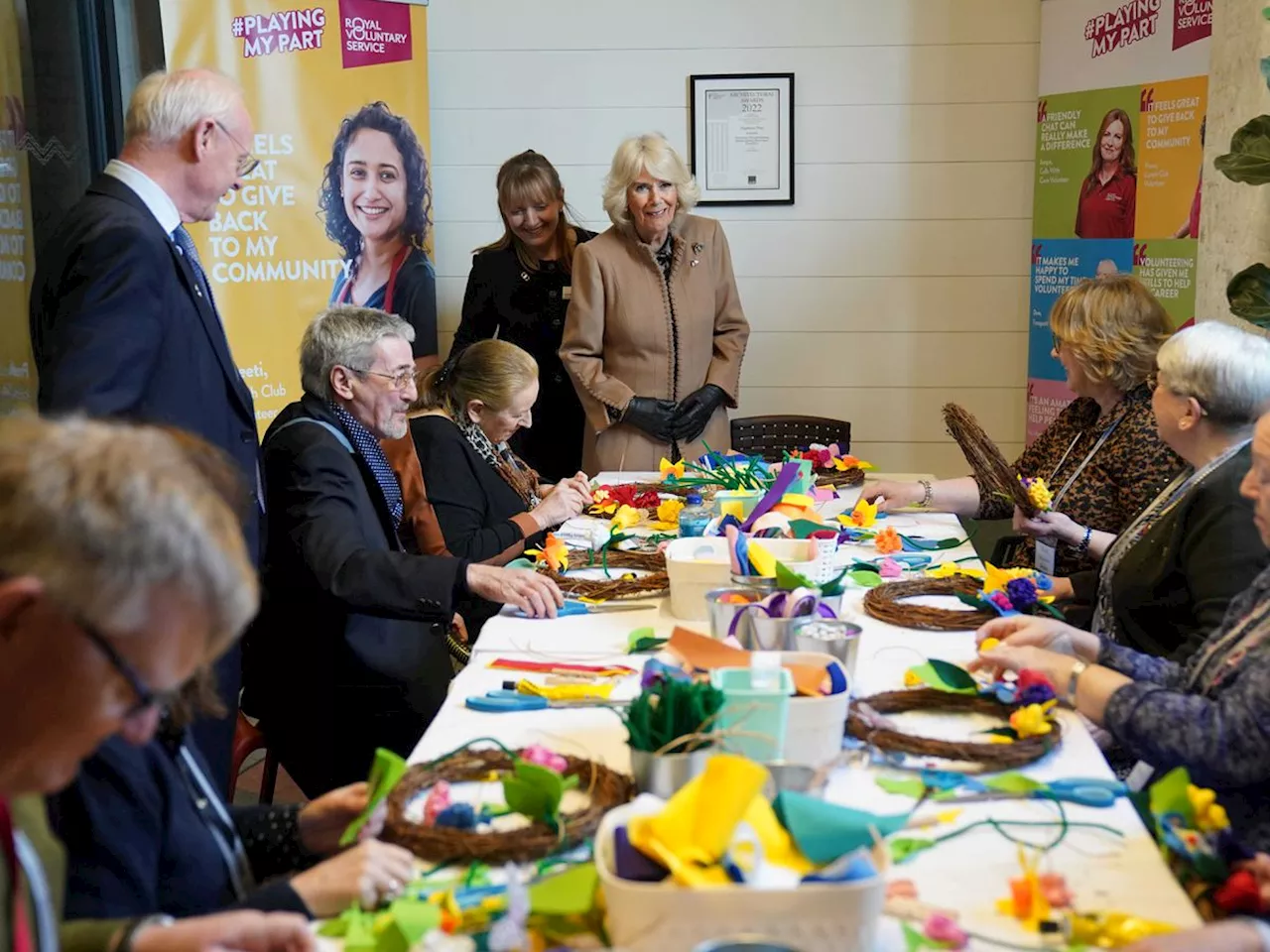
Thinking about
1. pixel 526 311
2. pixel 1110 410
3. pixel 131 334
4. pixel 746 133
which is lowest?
pixel 1110 410

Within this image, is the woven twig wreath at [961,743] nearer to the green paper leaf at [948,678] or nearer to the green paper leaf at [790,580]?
the green paper leaf at [948,678]

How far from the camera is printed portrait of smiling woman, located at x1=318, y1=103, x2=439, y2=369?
499 centimetres

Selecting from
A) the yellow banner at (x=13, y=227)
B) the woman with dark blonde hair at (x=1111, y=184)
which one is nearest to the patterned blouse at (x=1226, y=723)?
the woman with dark blonde hair at (x=1111, y=184)

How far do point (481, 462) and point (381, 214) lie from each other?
1852mm

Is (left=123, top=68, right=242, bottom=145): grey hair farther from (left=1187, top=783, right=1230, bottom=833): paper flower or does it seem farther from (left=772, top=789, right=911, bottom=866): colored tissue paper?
(left=1187, top=783, right=1230, bottom=833): paper flower

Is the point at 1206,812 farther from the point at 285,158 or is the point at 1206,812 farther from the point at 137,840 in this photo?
the point at 285,158

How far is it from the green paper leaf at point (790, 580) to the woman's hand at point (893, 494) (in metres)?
1.43

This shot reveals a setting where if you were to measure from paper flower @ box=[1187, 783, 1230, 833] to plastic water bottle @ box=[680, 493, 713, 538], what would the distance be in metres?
1.48

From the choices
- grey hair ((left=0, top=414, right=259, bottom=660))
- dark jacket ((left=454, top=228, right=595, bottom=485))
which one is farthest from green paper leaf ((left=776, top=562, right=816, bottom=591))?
dark jacket ((left=454, top=228, right=595, bottom=485))

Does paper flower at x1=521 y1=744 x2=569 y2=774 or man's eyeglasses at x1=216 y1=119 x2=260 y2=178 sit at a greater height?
man's eyeglasses at x1=216 y1=119 x2=260 y2=178

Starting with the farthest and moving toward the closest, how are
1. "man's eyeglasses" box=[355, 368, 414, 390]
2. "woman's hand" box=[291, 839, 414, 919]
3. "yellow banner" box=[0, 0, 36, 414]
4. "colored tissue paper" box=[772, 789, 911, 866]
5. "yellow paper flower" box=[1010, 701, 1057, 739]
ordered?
1. "yellow banner" box=[0, 0, 36, 414]
2. "man's eyeglasses" box=[355, 368, 414, 390]
3. "yellow paper flower" box=[1010, 701, 1057, 739]
4. "woman's hand" box=[291, 839, 414, 919]
5. "colored tissue paper" box=[772, 789, 911, 866]

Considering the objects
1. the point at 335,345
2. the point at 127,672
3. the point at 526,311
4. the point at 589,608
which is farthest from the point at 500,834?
the point at 526,311

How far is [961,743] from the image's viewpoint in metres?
1.77

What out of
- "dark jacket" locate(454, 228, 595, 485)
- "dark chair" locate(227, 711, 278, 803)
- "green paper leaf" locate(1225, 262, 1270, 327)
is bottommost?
"dark chair" locate(227, 711, 278, 803)
